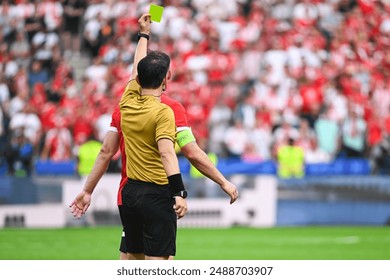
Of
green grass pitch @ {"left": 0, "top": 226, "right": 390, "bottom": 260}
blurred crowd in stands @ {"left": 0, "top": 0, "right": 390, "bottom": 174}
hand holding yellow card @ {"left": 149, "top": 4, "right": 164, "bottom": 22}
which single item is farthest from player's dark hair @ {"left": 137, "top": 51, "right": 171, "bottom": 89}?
blurred crowd in stands @ {"left": 0, "top": 0, "right": 390, "bottom": 174}

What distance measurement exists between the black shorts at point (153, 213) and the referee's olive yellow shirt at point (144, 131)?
0.07 meters

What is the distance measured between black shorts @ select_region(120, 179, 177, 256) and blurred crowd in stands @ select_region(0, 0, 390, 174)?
1422 cm

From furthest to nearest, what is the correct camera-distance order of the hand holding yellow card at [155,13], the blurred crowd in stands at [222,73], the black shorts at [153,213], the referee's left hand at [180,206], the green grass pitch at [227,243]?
the blurred crowd in stands at [222,73], the green grass pitch at [227,243], the hand holding yellow card at [155,13], the black shorts at [153,213], the referee's left hand at [180,206]

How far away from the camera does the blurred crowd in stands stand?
905 inches

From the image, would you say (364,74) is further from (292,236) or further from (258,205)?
(292,236)

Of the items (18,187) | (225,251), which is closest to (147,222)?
(225,251)

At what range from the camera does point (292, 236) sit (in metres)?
19.6

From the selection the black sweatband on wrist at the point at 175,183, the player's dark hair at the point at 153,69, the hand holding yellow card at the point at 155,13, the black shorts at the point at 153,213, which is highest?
the hand holding yellow card at the point at 155,13

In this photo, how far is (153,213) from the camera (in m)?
7.87

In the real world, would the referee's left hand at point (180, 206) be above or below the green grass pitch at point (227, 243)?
above

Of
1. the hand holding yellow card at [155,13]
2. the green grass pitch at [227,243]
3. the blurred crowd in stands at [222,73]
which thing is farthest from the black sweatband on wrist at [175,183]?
the blurred crowd in stands at [222,73]

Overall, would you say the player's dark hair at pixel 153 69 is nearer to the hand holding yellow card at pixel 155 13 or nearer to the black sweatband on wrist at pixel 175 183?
the black sweatband on wrist at pixel 175 183

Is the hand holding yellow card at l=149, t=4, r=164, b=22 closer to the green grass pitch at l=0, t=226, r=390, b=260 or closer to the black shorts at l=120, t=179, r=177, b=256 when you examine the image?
the black shorts at l=120, t=179, r=177, b=256

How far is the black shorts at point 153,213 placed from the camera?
7.88m
